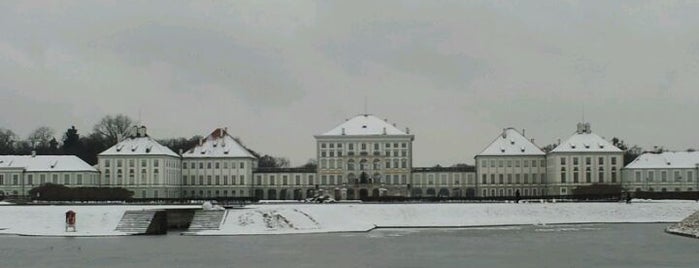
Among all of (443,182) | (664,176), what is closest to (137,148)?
(443,182)

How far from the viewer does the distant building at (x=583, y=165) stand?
115 m

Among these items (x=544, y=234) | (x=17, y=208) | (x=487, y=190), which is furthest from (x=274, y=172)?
(x=544, y=234)

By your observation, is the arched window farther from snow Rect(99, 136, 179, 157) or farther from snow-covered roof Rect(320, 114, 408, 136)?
snow Rect(99, 136, 179, 157)

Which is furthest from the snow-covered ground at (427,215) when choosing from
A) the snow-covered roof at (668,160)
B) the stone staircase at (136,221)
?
the snow-covered roof at (668,160)

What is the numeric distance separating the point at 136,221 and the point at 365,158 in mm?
62335

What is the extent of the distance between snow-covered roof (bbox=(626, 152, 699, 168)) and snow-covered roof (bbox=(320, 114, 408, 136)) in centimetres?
2648

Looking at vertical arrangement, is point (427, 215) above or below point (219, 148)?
below

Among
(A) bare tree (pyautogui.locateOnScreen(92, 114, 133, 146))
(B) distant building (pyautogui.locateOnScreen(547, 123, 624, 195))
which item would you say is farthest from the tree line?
(B) distant building (pyautogui.locateOnScreen(547, 123, 624, 195))

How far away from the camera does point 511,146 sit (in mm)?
120062

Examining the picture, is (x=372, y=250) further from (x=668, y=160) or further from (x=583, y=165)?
(x=668, y=160)

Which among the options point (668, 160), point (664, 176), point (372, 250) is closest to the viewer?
point (372, 250)

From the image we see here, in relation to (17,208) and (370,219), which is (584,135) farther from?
(17,208)

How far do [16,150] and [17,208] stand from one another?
80.1 m

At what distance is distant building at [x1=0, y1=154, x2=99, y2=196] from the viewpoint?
4459 inches
